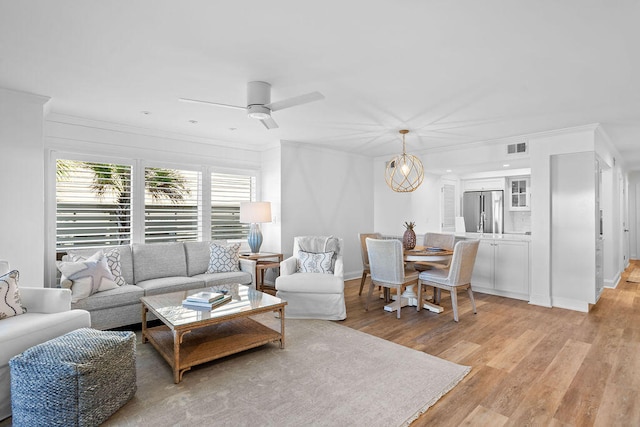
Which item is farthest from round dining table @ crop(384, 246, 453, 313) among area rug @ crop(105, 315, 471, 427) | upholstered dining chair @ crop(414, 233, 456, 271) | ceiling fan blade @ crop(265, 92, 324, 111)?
ceiling fan blade @ crop(265, 92, 324, 111)

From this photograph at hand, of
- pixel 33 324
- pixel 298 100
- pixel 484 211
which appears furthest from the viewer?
pixel 484 211

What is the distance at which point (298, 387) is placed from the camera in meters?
2.52

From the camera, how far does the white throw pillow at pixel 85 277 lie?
3422mm

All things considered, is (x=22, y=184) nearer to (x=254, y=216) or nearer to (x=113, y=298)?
(x=113, y=298)

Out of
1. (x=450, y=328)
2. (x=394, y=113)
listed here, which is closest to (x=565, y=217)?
(x=450, y=328)

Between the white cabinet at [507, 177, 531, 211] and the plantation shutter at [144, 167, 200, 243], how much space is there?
6281 millimetres

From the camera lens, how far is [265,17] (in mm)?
2068

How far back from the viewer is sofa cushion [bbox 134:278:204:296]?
12.7 feet

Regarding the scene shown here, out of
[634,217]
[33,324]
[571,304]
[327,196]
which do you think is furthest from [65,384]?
[634,217]

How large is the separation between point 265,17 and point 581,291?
16.3 ft

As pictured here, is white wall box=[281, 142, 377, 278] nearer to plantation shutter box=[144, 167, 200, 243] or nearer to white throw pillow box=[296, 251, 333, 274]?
white throw pillow box=[296, 251, 333, 274]

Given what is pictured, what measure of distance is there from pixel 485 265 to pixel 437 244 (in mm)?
855

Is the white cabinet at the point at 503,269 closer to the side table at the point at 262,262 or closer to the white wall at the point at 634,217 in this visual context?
the side table at the point at 262,262

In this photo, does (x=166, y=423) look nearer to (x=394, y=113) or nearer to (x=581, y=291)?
(x=394, y=113)
